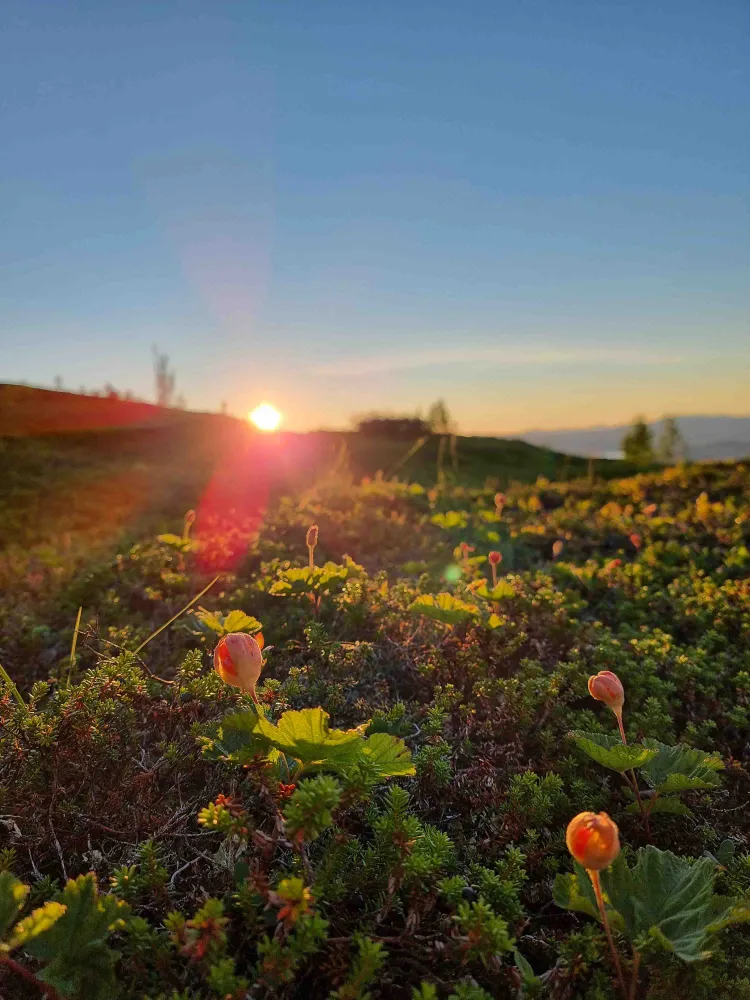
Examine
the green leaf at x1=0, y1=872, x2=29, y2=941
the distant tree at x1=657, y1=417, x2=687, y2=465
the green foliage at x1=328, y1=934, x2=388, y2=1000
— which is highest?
the distant tree at x1=657, y1=417, x2=687, y2=465

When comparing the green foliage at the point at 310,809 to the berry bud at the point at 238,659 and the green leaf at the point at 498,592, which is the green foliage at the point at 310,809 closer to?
the berry bud at the point at 238,659

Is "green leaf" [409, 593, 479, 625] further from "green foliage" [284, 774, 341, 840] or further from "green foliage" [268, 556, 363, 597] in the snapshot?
"green foliage" [284, 774, 341, 840]

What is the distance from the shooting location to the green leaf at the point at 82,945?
157cm

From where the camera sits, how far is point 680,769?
2285mm

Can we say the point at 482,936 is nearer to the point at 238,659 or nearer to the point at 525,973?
the point at 525,973

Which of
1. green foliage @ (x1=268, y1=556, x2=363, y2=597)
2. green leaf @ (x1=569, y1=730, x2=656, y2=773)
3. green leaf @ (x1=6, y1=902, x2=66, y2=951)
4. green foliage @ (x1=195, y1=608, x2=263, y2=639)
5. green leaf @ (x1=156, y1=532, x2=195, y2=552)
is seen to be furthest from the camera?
green leaf @ (x1=156, y1=532, x2=195, y2=552)

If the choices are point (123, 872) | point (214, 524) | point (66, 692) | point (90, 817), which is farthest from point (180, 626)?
point (214, 524)

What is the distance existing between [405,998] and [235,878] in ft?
1.86

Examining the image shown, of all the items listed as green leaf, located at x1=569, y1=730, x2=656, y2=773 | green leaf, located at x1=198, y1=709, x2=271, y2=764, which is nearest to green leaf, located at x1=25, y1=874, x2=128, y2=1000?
green leaf, located at x1=198, y1=709, x2=271, y2=764

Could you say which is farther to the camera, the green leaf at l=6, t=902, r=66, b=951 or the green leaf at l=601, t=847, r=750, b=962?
the green leaf at l=601, t=847, r=750, b=962

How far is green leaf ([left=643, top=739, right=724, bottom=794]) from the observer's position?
2.14m

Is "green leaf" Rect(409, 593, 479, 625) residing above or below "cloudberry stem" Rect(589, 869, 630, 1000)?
above

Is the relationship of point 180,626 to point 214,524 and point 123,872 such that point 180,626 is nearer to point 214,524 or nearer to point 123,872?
point 123,872

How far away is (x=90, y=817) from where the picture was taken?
A: 87.0 inches
